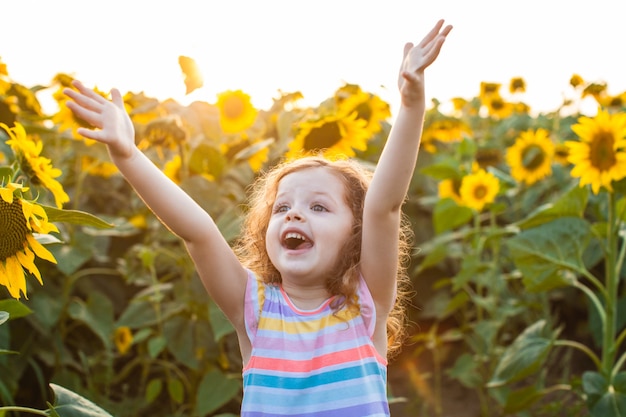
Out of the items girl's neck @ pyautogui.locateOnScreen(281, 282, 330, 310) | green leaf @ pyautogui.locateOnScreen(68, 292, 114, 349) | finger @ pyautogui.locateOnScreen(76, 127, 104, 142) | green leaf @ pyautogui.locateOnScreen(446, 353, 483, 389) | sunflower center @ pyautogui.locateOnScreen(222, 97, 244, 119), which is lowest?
green leaf @ pyautogui.locateOnScreen(446, 353, 483, 389)

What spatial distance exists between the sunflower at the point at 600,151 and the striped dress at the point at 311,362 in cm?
118

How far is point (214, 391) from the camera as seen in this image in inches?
88.5

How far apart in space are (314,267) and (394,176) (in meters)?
0.24

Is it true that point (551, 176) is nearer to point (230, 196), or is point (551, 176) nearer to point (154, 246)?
point (230, 196)

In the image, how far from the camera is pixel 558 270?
94.6 inches

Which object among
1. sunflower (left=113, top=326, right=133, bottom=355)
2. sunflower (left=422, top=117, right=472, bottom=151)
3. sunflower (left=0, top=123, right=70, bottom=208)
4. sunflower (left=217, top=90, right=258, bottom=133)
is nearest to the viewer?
sunflower (left=0, top=123, right=70, bottom=208)

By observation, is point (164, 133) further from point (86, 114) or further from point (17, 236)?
point (86, 114)

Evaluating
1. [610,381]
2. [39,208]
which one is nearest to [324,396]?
[39,208]

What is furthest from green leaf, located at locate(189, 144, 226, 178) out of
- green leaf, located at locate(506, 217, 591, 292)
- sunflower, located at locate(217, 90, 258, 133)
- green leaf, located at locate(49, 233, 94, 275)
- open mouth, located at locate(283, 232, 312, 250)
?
open mouth, located at locate(283, 232, 312, 250)

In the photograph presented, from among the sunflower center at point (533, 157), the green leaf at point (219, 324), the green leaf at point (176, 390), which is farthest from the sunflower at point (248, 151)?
the sunflower center at point (533, 157)

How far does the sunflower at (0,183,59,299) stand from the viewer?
1.27 meters

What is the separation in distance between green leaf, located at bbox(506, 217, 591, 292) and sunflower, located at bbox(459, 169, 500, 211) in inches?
22.4

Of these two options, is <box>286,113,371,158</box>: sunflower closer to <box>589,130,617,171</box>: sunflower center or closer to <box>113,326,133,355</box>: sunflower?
<box>589,130,617,171</box>: sunflower center

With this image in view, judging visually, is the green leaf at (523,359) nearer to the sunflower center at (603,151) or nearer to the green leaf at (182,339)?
the sunflower center at (603,151)
